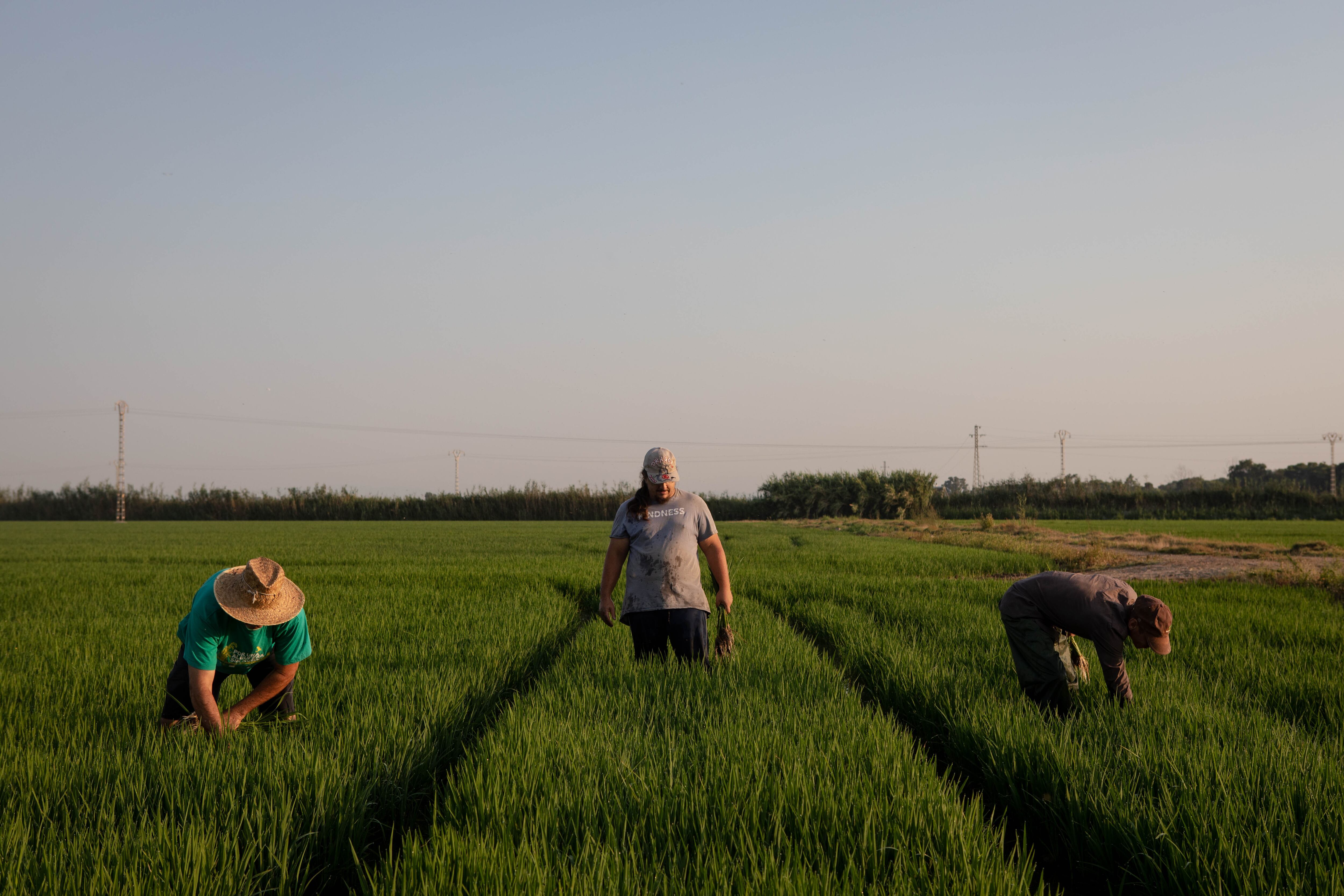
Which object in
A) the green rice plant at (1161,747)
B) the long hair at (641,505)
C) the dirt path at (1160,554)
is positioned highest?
the long hair at (641,505)

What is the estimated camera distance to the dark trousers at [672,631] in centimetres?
470

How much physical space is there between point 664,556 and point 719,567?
0.41 meters

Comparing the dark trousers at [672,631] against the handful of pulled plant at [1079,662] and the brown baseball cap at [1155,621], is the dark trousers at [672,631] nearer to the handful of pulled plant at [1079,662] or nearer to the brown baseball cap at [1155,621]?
the handful of pulled plant at [1079,662]

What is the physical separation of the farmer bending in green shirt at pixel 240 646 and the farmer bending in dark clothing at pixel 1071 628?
146 inches

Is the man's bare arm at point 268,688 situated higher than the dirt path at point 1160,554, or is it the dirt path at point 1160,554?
the man's bare arm at point 268,688

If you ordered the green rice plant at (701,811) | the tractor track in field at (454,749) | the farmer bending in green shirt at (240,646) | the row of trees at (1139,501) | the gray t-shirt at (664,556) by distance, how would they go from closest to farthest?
the green rice plant at (701,811) → the tractor track in field at (454,749) → the farmer bending in green shirt at (240,646) → the gray t-shirt at (664,556) → the row of trees at (1139,501)

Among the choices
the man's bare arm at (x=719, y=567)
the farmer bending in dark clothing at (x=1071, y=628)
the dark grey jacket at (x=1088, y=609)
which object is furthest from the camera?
the man's bare arm at (x=719, y=567)

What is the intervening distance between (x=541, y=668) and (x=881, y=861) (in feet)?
11.9

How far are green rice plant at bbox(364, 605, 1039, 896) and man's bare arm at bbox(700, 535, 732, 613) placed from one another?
75 centimetres

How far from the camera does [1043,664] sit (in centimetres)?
414

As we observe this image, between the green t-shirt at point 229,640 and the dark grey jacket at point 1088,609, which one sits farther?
the dark grey jacket at point 1088,609

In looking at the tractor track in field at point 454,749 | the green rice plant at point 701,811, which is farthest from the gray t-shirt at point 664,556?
the tractor track in field at point 454,749

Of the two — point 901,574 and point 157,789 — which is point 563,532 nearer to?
point 901,574

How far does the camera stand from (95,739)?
3510 millimetres
